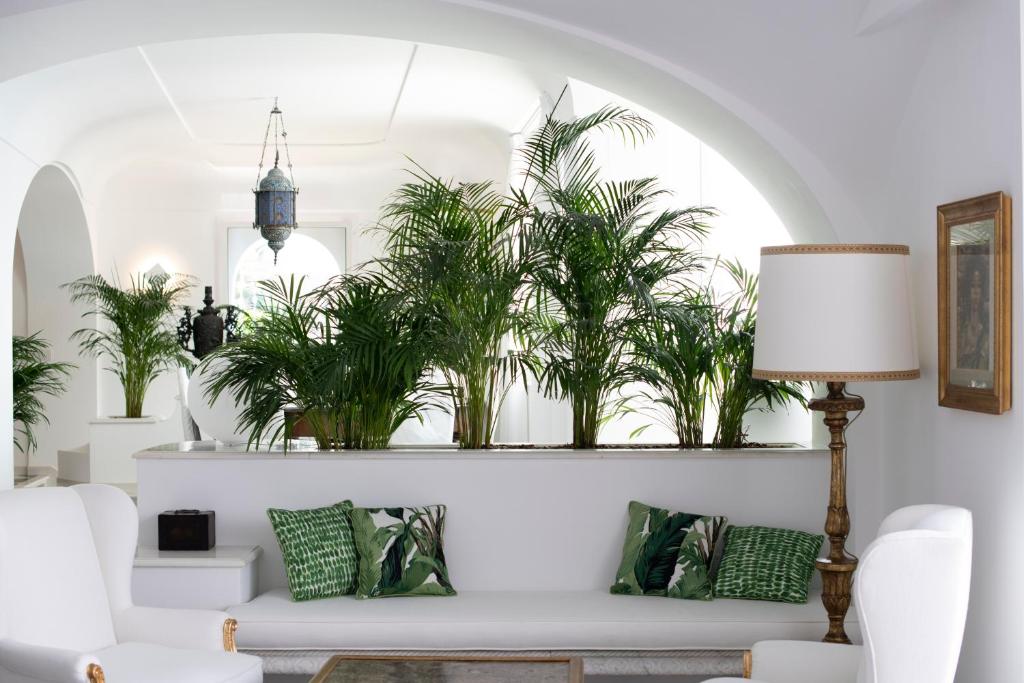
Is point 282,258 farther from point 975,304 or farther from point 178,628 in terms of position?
point 975,304

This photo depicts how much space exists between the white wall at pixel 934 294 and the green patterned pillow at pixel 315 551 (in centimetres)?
216

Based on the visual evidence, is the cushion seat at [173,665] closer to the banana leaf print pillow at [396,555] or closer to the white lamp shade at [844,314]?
the banana leaf print pillow at [396,555]

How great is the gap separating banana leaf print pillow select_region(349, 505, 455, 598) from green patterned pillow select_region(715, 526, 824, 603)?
3.64 feet

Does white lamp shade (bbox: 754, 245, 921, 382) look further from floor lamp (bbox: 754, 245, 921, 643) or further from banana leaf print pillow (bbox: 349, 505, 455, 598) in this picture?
banana leaf print pillow (bbox: 349, 505, 455, 598)

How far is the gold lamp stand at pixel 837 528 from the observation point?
360cm

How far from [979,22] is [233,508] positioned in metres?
3.32

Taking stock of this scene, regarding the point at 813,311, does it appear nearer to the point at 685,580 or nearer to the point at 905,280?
the point at 905,280

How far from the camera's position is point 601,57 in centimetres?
429

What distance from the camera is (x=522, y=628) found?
12.6 feet

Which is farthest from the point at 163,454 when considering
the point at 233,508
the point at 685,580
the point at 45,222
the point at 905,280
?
the point at 45,222

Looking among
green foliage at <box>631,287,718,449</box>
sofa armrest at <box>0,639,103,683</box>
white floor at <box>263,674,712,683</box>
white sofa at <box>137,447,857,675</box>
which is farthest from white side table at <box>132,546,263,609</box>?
green foliage at <box>631,287,718,449</box>

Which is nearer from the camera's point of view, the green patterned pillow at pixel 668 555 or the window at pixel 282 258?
the green patterned pillow at pixel 668 555

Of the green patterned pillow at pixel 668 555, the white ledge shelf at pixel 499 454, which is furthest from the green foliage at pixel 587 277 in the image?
the green patterned pillow at pixel 668 555

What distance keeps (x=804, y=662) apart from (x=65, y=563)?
2.39 metres
